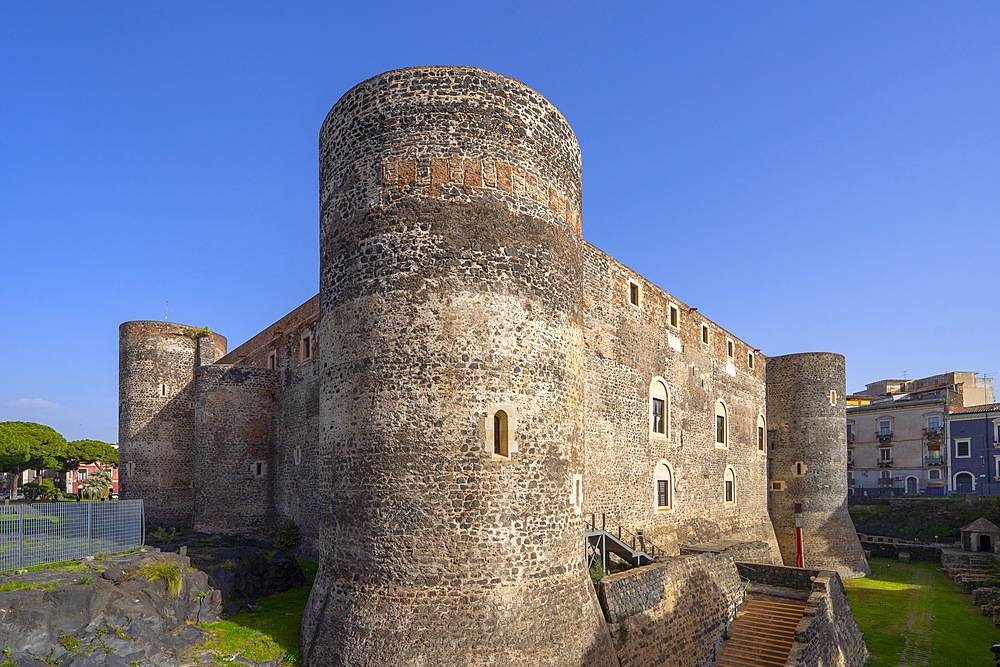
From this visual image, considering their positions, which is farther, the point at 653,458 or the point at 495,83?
the point at 653,458

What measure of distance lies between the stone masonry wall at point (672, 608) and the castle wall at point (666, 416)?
2.97m

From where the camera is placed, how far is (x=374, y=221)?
1209cm

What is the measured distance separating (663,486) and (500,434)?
12.7 metres

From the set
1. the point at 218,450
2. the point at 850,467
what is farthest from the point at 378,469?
the point at 850,467

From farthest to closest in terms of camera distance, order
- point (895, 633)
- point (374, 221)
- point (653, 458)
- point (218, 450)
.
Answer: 1. point (218, 450)
2. point (653, 458)
3. point (895, 633)
4. point (374, 221)

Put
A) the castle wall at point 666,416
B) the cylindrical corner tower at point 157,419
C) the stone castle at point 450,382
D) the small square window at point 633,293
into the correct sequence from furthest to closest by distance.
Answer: the cylindrical corner tower at point 157,419
the small square window at point 633,293
the castle wall at point 666,416
the stone castle at point 450,382

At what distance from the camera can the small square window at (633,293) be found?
21.5 m

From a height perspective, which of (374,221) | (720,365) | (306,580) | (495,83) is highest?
(495,83)

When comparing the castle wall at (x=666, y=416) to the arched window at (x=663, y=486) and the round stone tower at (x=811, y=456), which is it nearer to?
the arched window at (x=663, y=486)

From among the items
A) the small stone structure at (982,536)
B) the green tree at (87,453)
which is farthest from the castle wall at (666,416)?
the green tree at (87,453)

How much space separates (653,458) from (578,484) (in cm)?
957

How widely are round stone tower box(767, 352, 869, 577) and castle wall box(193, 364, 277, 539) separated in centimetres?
2324

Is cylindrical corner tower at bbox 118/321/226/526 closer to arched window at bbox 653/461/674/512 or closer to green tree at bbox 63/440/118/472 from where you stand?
arched window at bbox 653/461/674/512

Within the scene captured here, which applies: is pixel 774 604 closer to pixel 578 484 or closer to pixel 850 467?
Answer: pixel 578 484
